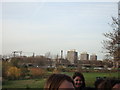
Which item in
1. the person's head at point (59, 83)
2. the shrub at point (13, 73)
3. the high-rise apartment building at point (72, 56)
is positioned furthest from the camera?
the high-rise apartment building at point (72, 56)

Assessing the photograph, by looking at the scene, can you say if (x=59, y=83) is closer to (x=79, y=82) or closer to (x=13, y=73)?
(x=79, y=82)

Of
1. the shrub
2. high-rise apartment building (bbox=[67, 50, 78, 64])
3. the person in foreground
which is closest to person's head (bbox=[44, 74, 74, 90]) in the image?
the person in foreground

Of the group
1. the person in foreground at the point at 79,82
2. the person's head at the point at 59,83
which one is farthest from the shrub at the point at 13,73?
the person's head at the point at 59,83

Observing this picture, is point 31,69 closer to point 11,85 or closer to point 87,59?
point 11,85

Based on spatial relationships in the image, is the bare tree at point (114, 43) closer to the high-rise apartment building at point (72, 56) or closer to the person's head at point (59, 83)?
the high-rise apartment building at point (72, 56)

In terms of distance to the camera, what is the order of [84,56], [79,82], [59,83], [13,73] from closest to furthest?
[59,83], [79,82], [13,73], [84,56]

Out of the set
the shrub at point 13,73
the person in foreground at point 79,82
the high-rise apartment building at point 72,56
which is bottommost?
the shrub at point 13,73

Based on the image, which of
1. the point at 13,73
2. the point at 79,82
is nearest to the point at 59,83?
the point at 79,82

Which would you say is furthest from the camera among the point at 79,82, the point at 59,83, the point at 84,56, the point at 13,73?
the point at 84,56
